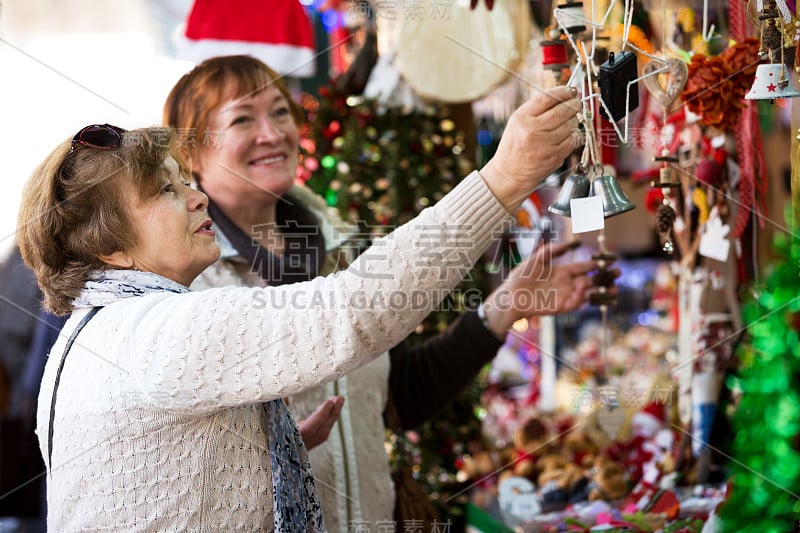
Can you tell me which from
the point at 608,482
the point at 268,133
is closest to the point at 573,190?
the point at 268,133

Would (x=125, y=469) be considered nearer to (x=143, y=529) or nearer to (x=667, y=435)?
(x=143, y=529)

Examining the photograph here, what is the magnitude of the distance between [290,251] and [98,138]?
59 cm

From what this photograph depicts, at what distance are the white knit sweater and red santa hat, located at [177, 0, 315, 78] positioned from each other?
3.42ft

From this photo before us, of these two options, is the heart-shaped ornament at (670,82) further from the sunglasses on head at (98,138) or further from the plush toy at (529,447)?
the plush toy at (529,447)

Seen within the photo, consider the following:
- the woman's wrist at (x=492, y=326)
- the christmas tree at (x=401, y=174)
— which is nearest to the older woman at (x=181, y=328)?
the woman's wrist at (x=492, y=326)

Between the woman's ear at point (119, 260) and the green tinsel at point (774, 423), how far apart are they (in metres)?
0.92

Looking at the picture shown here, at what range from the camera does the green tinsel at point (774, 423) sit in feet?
4.07

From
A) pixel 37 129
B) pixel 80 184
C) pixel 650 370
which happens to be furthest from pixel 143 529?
pixel 650 370

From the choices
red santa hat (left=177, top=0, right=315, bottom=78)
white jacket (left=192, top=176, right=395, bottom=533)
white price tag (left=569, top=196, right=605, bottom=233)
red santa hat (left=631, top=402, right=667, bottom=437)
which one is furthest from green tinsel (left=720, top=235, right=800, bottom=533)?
red santa hat (left=177, top=0, right=315, bottom=78)

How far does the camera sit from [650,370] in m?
3.24

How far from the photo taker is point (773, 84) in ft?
3.76

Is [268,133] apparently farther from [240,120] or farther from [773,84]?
[773,84]

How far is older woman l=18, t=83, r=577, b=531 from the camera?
991 millimetres

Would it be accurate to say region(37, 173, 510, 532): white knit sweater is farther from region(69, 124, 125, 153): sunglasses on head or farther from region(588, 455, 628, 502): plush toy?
region(588, 455, 628, 502): plush toy
